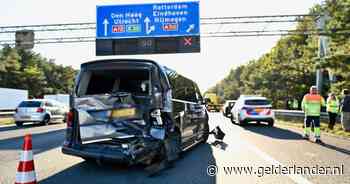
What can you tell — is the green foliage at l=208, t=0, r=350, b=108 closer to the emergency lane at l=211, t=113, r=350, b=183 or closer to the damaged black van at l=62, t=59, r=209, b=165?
the emergency lane at l=211, t=113, r=350, b=183

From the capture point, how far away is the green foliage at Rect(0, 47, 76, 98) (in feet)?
202

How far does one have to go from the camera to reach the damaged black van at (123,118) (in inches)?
233

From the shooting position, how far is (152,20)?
2214 cm

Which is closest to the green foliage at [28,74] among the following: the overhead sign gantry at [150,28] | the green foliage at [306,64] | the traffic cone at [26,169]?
the green foliage at [306,64]

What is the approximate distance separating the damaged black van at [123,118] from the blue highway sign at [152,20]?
1580 centimetres

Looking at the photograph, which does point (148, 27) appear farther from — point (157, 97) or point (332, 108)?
point (157, 97)

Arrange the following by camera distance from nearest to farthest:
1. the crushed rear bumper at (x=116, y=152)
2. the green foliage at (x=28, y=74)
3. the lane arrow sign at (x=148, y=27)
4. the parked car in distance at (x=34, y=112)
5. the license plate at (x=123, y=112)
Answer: the crushed rear bumper at (x=116, y=152)
the license plate at (x=123, y=112)
the parked car in distance at (x=34, y=112)
the lane arrow sign at (x=148, y=27)
the green foliage at (x=28, y=74)

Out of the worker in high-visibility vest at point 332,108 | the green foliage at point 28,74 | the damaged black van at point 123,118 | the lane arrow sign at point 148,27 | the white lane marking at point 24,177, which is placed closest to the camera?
the white lane marking at point 24,177

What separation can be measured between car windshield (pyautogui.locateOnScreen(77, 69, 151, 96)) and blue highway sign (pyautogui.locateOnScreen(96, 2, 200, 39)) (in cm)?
1545

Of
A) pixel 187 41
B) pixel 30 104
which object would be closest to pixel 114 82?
pixel 30 104

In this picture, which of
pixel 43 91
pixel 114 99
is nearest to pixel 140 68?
pixel 114 99

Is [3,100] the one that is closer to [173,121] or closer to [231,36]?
[231,36]

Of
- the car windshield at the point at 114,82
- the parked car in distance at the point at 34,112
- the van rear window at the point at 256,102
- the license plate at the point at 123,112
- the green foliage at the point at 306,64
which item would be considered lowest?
the parked car in distance at the point at 34,112

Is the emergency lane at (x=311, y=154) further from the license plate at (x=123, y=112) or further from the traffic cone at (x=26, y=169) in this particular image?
the traffic cone at (x=26, y=169)
